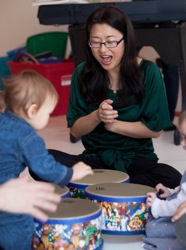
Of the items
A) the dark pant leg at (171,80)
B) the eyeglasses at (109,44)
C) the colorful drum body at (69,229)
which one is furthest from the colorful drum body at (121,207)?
the dark pant leg at (171,80)

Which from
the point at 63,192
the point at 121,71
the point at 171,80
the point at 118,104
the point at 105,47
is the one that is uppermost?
the point at 105,47

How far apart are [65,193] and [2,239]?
279 millimetres

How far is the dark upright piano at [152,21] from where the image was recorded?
8.71ft

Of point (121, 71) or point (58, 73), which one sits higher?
point (121, 71)

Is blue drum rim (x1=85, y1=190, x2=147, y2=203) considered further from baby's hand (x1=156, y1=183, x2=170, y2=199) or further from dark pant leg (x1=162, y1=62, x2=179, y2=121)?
dark pant leg (x1=162, y1=62, x2=179, y2=121)

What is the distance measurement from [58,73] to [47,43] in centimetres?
52

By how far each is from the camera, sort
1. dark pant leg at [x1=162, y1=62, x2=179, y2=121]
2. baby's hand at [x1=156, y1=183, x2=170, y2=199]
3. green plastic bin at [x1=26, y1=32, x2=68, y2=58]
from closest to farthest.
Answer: baby's hand at [x1=156, y1=183, x2=170, y2=199] → dark pant leg at [x1=162, y1=62, x2=179, y2=121] → green plastic bin at [x1=26, y1=32, x2=68, y2=58]

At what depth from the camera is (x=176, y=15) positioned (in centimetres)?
265

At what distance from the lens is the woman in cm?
189

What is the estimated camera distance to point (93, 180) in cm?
178

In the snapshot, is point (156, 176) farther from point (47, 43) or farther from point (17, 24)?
point (17, 24)

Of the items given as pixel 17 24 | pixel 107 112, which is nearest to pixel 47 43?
pixel 17 24

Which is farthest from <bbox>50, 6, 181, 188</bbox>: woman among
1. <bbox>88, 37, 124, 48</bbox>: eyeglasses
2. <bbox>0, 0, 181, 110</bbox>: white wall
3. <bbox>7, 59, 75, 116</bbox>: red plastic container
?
<bbox>0, 0, 181, 110</bbox>: white wall

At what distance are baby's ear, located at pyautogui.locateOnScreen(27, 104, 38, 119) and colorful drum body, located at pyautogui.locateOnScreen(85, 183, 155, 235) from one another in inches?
14.0
